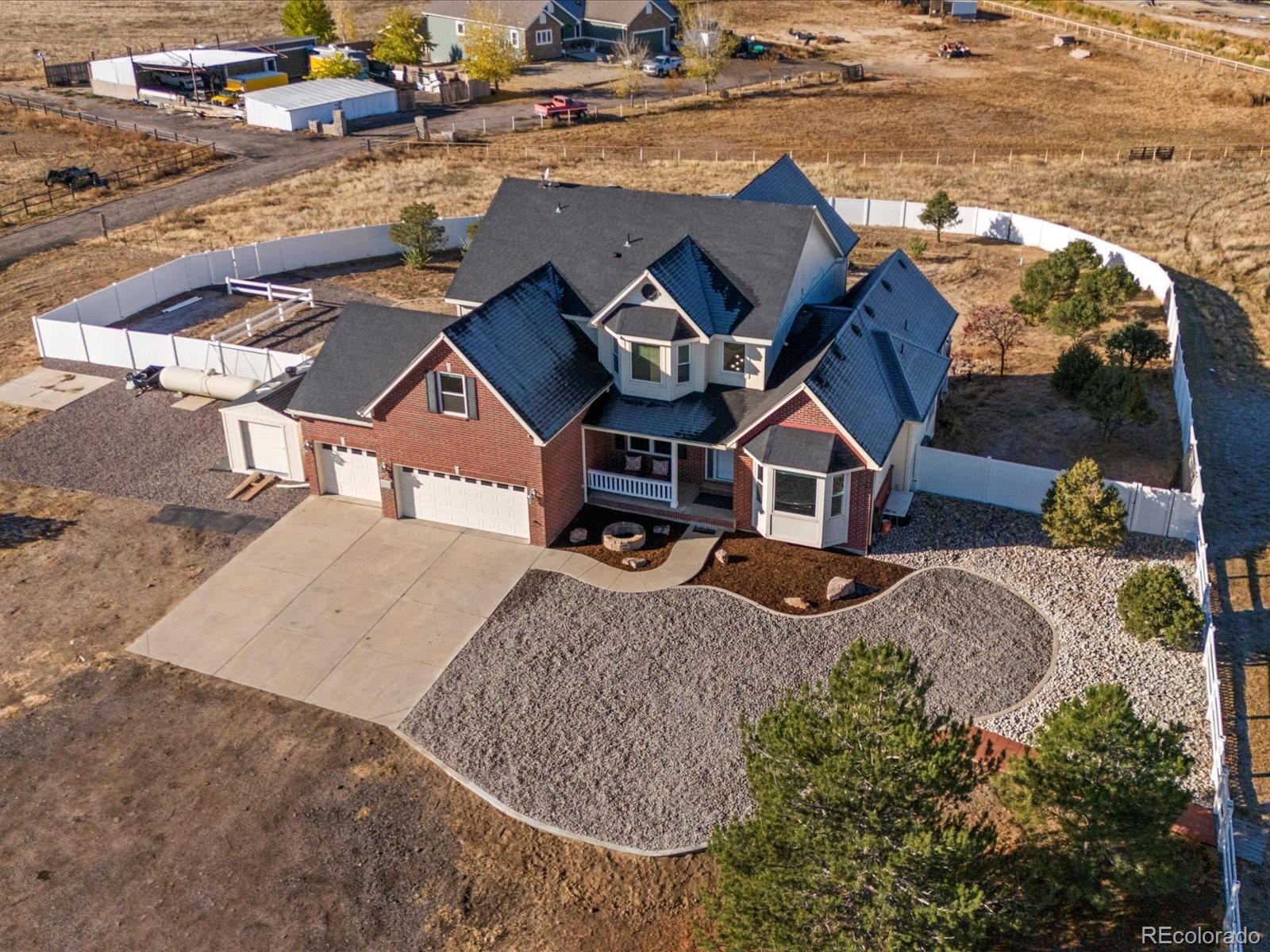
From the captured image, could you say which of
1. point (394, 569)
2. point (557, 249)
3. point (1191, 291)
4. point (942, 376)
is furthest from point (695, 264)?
point (1191, 291)

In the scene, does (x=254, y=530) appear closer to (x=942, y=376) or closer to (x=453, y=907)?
(x=453, y=907)

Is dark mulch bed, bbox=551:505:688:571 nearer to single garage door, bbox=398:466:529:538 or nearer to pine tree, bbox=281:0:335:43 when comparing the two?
single garage door, bbox=398:466:529:538

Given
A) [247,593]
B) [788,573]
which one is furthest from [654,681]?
[247,593]

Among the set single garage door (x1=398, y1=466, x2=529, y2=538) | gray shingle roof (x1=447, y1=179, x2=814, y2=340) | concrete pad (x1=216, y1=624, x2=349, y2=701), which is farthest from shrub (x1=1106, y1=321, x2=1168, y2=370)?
concrete pad (x1=216, y1=624, x2=349, y2=701)

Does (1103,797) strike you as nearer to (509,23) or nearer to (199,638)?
(199,638)

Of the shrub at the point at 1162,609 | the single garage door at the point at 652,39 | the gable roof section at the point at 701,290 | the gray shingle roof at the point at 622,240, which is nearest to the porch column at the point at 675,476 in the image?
the gable roof section at the point at 701,290

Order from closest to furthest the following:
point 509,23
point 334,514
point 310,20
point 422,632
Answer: point 422,632, point 334,514, point 509,23, point 310,20
